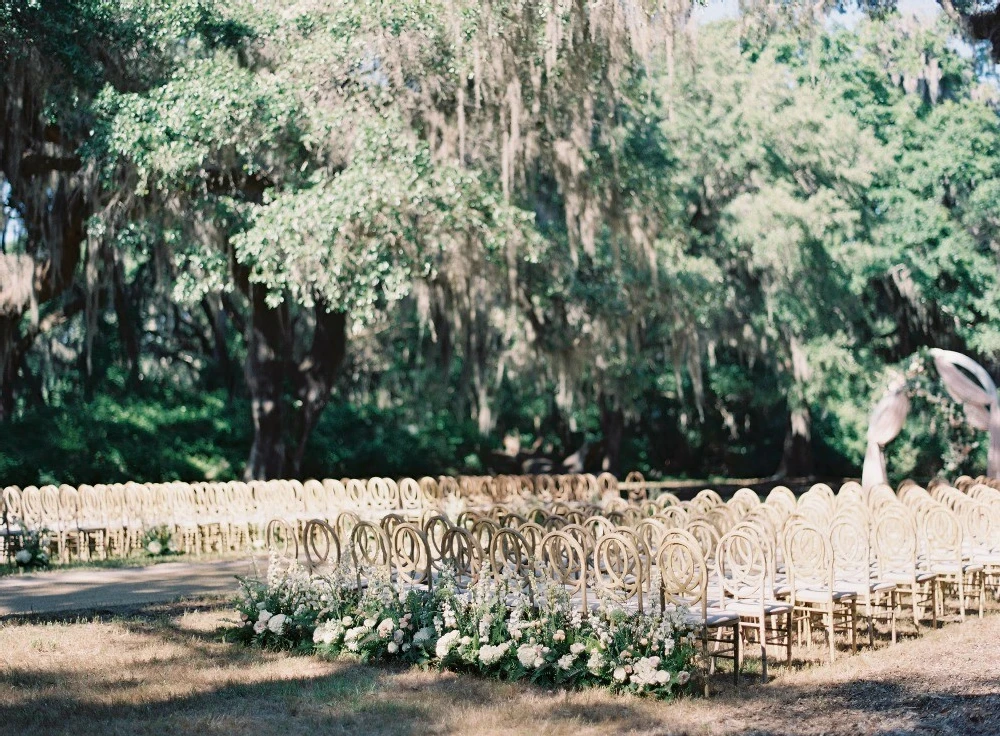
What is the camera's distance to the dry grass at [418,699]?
203 inches

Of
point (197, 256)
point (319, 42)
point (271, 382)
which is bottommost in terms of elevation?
point (271, 382)

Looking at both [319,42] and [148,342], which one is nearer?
[319,42]

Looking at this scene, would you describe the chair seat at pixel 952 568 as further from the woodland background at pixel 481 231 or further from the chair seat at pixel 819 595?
the woodland background at pixel 481 231

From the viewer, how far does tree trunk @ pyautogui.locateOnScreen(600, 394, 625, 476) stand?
25750 millimetres

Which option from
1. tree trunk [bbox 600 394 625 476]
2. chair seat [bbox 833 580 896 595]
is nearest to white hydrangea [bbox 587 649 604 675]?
chair seat [bbox 833 580 896 595]

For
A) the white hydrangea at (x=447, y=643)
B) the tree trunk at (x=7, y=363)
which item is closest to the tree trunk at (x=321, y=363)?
the tree trunk at (x=7, y=363)

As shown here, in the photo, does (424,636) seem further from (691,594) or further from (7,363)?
(7,363)

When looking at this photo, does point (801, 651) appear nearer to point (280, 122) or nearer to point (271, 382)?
point (280, 122)

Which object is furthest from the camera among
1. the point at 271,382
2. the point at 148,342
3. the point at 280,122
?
the point at 148,342

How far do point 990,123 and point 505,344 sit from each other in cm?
1136

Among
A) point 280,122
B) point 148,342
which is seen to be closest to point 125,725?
point 280,122

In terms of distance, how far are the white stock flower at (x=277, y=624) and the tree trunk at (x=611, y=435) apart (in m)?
18.7

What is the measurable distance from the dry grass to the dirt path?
2114 mm

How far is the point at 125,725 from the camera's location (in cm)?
529
